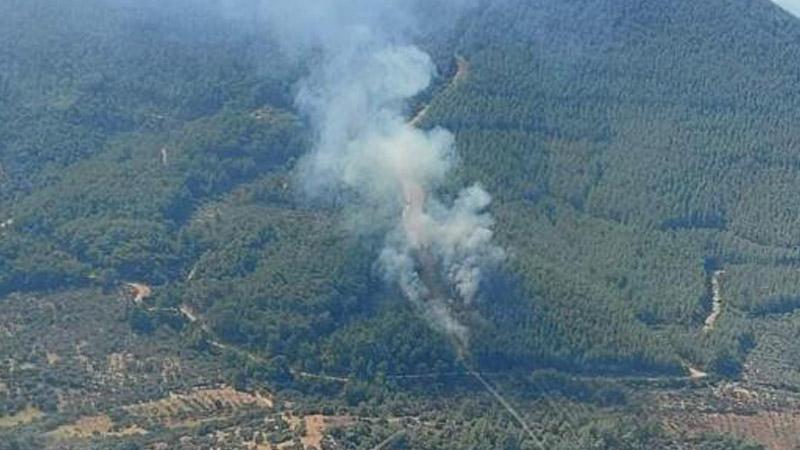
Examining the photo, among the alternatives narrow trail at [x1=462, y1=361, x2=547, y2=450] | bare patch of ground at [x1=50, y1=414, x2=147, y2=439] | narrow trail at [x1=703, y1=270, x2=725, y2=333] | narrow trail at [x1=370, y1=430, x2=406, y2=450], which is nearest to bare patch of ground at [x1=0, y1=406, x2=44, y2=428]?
bare patch of ground at [x1=50, y1=414, x2=147, y2=439]

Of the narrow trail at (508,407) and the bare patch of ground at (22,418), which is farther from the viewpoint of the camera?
the narrow trail at (508,407)

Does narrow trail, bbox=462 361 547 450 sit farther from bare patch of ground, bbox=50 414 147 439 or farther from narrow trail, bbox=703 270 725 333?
bare patch of ground, bbox=50 414 147 439

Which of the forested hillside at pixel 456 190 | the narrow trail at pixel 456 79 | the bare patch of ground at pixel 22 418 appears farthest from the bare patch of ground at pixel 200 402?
the narrow trail at pixel 456 79

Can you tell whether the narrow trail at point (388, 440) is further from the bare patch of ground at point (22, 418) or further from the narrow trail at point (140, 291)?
the narrow trail at point (140, 291)

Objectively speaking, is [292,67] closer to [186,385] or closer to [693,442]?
[186,385]

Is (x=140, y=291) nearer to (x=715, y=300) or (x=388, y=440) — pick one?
(x=388, y=440)

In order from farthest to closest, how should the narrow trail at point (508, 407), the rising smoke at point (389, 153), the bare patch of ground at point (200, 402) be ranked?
the rising smoke at point (389, 153) < the bare patch of ground at point (200, 402) < the narrow trail at point (508, 407)
